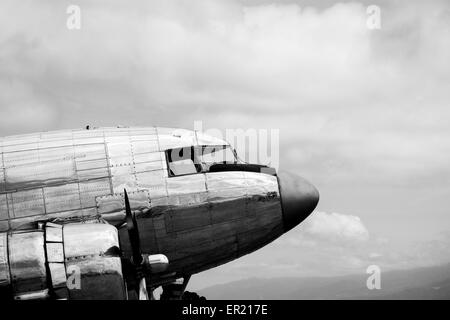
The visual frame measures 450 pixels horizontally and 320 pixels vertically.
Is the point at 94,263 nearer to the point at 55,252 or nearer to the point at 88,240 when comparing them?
the point at 88,240

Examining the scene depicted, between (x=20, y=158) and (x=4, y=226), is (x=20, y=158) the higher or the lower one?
the higher one

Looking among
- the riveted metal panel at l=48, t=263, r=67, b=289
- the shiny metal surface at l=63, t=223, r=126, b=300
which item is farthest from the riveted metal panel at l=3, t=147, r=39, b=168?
the riveted metal panel at l=48, t=263, r=67, b=289

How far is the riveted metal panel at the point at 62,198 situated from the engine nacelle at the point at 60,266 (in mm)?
2502

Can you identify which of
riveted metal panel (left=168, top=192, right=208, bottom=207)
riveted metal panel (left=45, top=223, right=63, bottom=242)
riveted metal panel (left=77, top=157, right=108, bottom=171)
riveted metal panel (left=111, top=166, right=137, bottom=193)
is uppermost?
riveted metal panel (left=77, top=157, right=108, bottom=171)

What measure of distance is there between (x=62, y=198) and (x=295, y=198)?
7.41 m

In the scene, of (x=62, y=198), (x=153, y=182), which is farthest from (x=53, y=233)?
(x=153, y=182)

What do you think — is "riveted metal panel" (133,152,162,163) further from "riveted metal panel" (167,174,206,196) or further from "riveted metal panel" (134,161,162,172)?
"riveted metal panel" (167,174,206,196)

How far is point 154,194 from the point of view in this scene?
18.1 metres

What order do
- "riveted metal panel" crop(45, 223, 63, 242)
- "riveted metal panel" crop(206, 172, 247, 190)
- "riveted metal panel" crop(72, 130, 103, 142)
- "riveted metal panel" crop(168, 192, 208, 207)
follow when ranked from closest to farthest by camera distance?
"riveted metal panel" crop(45, 223, 63, 242)
"riveted metal panel" crop(168, 192, 208, 207)
"riveted metal panel" crop(206, 172, 247, 190)
"riveted metal panel" crop(72, 130, 103, 142)

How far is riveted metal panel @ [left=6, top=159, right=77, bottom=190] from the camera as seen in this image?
1780cm

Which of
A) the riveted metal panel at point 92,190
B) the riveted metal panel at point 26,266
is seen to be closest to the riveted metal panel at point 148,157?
the riveted metal panel at point 92,190

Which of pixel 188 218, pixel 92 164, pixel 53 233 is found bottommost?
pixel 188 218

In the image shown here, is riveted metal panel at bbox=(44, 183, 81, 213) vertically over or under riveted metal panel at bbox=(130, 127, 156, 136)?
under

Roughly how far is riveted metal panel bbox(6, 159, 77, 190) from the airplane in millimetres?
30
